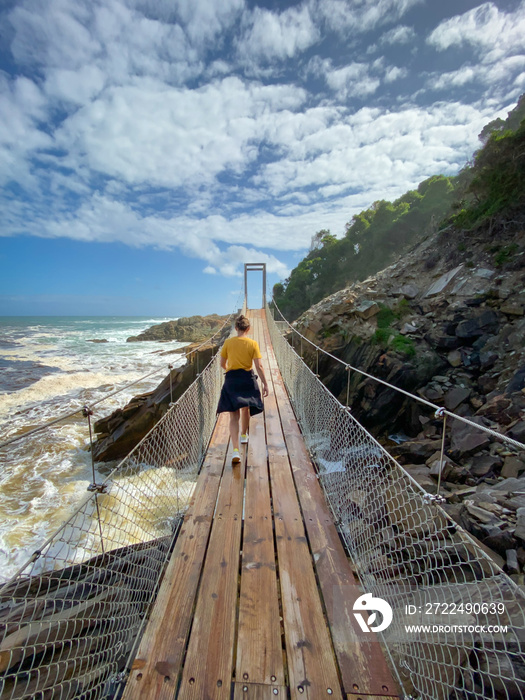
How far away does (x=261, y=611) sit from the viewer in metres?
1.38

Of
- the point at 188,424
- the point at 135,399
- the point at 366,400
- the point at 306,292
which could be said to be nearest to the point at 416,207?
the point at 306,292

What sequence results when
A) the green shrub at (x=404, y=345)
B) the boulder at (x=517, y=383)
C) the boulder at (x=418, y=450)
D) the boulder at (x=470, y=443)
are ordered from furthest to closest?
the green shrub at (x=404, y=345) → the boulder at (x=517, y=383) → the boulder at (x=418, y=450) → the boulder at (x=470, y=443)

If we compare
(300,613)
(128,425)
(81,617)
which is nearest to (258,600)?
(300,613)

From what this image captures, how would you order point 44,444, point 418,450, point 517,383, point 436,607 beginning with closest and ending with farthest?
point 436,607, point 418,450, point 517,383, point 44,444

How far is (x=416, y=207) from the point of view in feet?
62.6

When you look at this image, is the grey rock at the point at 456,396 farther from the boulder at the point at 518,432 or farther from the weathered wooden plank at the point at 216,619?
the weathered wooden plank at the point at 216,619

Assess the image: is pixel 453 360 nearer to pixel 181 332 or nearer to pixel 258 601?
pixel 258 601

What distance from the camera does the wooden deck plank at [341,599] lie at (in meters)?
1.12

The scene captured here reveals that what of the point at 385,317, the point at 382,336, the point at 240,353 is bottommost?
the point at 382,336

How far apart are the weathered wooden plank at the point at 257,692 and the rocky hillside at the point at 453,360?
5.42 feet

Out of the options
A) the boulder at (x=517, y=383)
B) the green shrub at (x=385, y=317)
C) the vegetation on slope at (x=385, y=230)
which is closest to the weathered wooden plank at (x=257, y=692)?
the boulder at (x=517, y=383)

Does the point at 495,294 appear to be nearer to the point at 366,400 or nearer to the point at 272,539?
the point at 366,400

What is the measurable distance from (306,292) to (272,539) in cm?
2250

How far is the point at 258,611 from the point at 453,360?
21.2 ft
